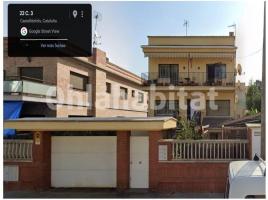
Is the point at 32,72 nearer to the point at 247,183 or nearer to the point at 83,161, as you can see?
Result: the point at 83,161

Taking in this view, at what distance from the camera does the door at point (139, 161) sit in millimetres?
11406

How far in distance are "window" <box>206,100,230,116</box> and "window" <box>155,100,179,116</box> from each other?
234 cm

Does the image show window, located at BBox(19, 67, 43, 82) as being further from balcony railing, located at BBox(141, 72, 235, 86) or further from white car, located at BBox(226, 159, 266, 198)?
white car, located at BBox(226, 159, 266, 198)

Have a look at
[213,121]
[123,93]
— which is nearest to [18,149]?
[213,121]

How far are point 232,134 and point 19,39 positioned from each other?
8.52 m

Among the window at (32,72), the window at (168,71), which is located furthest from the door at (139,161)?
the window at (168,71)

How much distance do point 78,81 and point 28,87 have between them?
242 inches

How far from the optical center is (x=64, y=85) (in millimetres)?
20203

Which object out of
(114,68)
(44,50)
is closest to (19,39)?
(44,50)

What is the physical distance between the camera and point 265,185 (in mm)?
4441

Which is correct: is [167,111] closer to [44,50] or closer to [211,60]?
[211,60]

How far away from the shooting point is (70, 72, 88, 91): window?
71.5 ft
